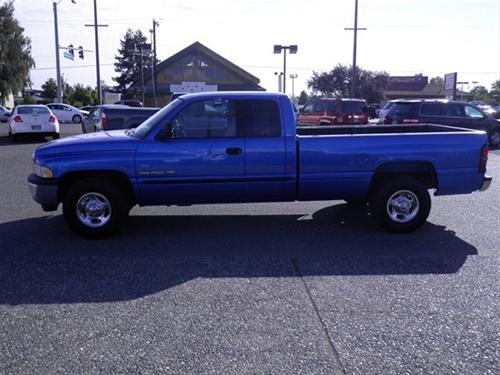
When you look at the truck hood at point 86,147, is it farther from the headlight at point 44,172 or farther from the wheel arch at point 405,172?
the wheel arch at point 405,172

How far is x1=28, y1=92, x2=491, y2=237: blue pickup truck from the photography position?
6723 mm

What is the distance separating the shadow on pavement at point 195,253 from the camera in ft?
17.1

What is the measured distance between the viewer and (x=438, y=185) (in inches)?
284

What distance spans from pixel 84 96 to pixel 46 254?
68.6 metres

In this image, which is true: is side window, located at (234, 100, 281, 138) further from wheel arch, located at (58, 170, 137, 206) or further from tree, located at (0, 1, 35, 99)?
tree, located at (0, 1, 35, 99)

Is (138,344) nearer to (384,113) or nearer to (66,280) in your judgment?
(66,280)

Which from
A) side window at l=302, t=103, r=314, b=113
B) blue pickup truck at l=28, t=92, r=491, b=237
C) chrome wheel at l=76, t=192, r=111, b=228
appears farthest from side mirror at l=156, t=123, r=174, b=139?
side window at l=302, t=103, r=314, b=113

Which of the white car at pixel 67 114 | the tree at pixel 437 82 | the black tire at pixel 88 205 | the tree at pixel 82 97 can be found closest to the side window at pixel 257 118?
the black tire at pixel 88 205

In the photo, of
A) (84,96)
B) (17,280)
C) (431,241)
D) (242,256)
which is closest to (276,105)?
(242,256)

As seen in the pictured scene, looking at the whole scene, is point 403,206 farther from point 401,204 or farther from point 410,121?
point 410,121

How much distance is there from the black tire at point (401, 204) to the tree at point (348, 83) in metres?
53.8

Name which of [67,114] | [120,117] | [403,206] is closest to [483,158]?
[403,206]

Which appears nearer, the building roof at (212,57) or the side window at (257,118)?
the side window at (257,118)

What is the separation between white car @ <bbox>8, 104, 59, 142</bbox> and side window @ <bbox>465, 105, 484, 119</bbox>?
51.8ft
